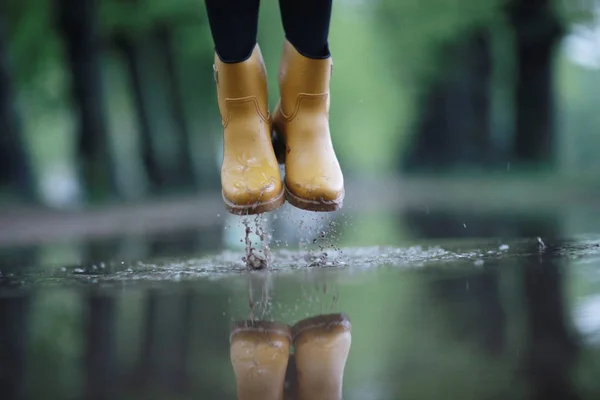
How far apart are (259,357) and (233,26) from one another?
3.77ft

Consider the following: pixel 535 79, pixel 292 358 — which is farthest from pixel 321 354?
pixel 535 79

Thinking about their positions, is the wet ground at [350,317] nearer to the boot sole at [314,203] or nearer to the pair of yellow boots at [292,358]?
the pair of yellow boots at [292,358]

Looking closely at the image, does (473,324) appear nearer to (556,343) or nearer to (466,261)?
(556,343)

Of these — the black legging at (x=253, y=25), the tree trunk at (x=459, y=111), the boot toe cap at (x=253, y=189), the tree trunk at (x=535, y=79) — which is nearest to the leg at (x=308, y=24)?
the black legging at (x=253, y=25)

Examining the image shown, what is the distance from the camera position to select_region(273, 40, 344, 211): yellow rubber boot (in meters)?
2.59

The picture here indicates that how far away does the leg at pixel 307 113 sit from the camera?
254 centimetres

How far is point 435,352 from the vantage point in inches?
59.7

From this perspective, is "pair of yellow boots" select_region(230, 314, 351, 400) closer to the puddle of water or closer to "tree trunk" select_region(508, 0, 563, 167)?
the puddle of water

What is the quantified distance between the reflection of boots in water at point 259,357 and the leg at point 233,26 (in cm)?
90

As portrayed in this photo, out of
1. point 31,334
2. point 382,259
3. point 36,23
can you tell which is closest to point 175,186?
point 36,23

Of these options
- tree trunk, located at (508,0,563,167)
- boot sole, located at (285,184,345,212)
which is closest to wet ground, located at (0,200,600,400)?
boot sole, located at (285,184,345,212)

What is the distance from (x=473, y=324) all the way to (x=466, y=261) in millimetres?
999

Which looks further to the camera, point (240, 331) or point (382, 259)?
point (382, 259)

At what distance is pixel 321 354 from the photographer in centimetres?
153
